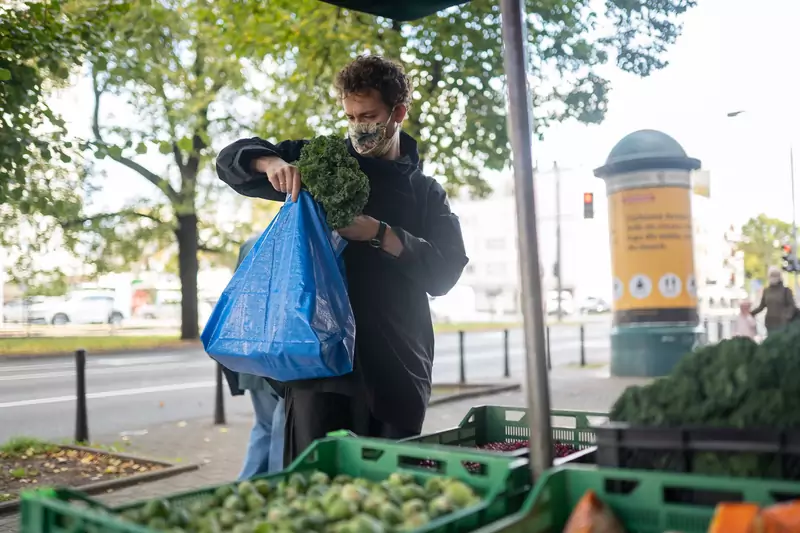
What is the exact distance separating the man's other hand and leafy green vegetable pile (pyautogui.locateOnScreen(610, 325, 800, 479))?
1041 mm

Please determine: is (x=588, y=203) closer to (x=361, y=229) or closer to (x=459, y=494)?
(x=361, y=229)

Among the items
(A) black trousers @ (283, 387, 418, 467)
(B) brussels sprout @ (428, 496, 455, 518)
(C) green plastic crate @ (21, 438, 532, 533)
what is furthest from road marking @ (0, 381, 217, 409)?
(B) brussels sprout @ (428, 496, 455, 518)

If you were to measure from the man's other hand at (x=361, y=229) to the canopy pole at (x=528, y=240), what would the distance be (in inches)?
32.7

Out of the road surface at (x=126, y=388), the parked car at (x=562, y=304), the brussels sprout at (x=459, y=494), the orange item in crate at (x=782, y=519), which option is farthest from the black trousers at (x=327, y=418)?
the parked car at (x=562, y=304)

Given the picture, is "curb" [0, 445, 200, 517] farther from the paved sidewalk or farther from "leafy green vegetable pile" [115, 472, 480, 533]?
"leafy green vegetable pile" [115, 472, 480, 533]

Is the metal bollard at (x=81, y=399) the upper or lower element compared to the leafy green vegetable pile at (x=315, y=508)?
lower

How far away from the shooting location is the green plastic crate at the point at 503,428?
241cm

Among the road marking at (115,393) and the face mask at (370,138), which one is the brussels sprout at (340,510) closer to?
the face mask at (370,138)

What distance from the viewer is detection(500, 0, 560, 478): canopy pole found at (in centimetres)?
166

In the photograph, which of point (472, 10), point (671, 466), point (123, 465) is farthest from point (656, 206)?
point (671, 466)

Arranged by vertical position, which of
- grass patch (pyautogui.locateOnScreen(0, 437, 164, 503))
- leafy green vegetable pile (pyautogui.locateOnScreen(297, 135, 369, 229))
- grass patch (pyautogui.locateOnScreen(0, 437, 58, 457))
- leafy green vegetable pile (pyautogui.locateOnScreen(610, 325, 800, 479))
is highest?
leafy green vegetable pile (pyautogui.locateOnScreen(297, 135, 369, 229))

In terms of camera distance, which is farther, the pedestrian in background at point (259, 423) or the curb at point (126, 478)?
the curb at point (126, 478)

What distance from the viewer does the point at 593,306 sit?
69.1 metres

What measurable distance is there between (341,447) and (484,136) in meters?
8.61
